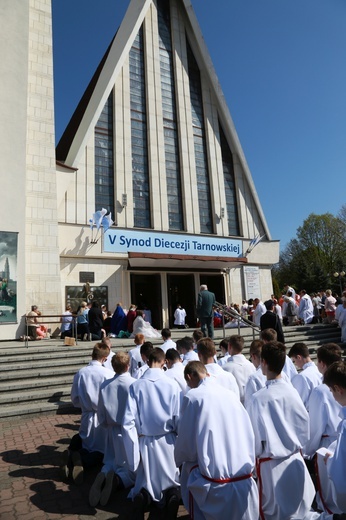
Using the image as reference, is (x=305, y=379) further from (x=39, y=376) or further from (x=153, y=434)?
(x=39, y=376)

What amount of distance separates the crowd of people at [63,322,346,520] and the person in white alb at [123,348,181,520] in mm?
11

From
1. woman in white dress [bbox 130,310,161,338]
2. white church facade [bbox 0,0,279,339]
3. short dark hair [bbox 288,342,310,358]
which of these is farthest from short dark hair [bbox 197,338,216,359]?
white church facade [bbox 0,0,279,339]

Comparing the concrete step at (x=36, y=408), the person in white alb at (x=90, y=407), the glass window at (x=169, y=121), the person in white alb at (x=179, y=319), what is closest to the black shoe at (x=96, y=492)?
the person in white alb at (x=90, y=407)

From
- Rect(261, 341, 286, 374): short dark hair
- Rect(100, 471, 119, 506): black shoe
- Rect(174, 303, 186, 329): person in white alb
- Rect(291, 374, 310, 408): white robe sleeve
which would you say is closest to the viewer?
Rect(261, 341, 286, 374): short dark hair

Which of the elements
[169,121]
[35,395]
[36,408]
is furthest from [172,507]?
[169,121]

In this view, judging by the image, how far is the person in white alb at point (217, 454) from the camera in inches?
112

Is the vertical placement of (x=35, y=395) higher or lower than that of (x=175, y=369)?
lower

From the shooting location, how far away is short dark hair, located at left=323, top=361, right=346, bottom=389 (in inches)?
113

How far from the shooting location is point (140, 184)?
21.0 m

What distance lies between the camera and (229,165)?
24.7m

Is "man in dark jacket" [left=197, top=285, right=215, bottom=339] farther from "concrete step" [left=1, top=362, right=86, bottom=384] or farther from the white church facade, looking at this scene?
the white church facade

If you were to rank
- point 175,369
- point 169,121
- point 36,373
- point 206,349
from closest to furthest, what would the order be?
point 206,349 < point 175,369 < point 36,373 < point 169,121

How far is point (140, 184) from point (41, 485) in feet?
58.8

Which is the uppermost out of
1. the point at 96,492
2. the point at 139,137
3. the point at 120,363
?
the point at 139,137
